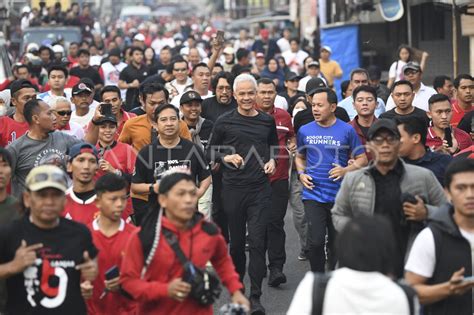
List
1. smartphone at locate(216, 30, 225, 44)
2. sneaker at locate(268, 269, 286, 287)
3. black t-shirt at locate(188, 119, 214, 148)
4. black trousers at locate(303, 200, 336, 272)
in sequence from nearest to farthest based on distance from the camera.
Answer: black trousers at locate(303, 200, 336, 272)
sneaker at locate(268, 269, 286, 287)
black t-shirt at locate(188, 119, 214, 148)
smartphone at locate(216, 30, 225, 44)

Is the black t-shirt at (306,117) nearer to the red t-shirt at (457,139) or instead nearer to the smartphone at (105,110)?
the red t-shirt at (457,139)

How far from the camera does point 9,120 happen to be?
1089 centimetres

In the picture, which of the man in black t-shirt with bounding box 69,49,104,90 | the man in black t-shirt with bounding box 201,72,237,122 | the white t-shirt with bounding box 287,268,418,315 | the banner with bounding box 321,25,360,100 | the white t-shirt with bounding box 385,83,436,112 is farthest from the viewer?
the banner with bounding box 321,25,360,100

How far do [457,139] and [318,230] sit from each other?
1.97 m

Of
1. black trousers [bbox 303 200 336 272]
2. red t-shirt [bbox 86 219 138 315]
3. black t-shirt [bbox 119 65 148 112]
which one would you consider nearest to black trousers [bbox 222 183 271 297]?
black trousers [bbox 303 200 336 272]

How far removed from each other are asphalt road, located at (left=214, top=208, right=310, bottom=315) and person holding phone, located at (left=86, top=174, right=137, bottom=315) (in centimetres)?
262

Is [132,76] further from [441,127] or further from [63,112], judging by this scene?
[441,127]

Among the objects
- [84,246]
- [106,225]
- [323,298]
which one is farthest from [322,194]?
[323,298]

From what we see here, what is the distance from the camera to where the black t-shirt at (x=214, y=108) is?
39.7 ft

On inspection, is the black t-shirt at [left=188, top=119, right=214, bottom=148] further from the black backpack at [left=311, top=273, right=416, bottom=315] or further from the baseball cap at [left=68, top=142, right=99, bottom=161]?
the black backpack at [left=311, top=273, right=416, bottom=315]

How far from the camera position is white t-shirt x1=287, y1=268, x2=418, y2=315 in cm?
498

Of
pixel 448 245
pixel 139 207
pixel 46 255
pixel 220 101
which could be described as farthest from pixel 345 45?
pixel 46 255

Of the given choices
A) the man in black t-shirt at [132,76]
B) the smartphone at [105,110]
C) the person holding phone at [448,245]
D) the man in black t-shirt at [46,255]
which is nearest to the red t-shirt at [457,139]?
the smartphone at [105,110]

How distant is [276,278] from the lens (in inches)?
435
